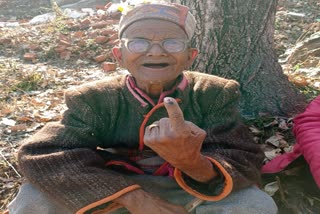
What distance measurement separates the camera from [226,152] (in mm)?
2361

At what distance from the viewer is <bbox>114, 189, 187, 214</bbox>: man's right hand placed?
2.24m

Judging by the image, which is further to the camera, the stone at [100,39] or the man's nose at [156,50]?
the stone at [100,39]

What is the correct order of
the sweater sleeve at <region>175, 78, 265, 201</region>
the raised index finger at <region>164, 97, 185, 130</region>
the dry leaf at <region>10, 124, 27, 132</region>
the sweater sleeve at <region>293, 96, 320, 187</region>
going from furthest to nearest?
1. the dry leaf at <region>10, 124, 27, 132</region>
2. the sweater sleeve at <region>293, 96, 320, 187</region>
3. the sweater sleeve at <region>175, 78, 265, 201</region>
4. the raised index finger at <region>164, 97, 185, 130</region>

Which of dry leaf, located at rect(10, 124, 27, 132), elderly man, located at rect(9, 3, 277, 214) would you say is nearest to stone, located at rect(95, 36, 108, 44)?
dry leaf, located at rect(10, 124, 27, 132)

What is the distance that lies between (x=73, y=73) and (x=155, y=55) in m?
2.92

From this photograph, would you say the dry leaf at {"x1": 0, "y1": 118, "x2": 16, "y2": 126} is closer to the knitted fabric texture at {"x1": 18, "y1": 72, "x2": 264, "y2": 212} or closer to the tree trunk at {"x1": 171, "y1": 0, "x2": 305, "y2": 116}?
the knitted fabric texture at {"x1": 18, "y1": 72, "x2": 264, "y2": 212}

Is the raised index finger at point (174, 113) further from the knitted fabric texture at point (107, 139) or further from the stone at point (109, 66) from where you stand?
the stone at point (109, 66)

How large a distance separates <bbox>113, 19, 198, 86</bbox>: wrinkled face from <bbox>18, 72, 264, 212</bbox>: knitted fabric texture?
178mm

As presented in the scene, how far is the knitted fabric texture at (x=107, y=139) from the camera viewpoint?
7.46 feet

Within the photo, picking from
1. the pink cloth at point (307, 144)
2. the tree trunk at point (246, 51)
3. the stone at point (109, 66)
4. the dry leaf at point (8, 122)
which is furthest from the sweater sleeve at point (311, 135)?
the stone at point (109, 66)

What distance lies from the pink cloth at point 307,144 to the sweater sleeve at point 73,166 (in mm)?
975

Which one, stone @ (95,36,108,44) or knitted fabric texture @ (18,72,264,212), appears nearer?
knitted fabric texture @ (18,72,264,212)

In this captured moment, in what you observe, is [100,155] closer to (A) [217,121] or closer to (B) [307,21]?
(A) [217,121]

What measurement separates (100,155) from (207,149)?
601mm
